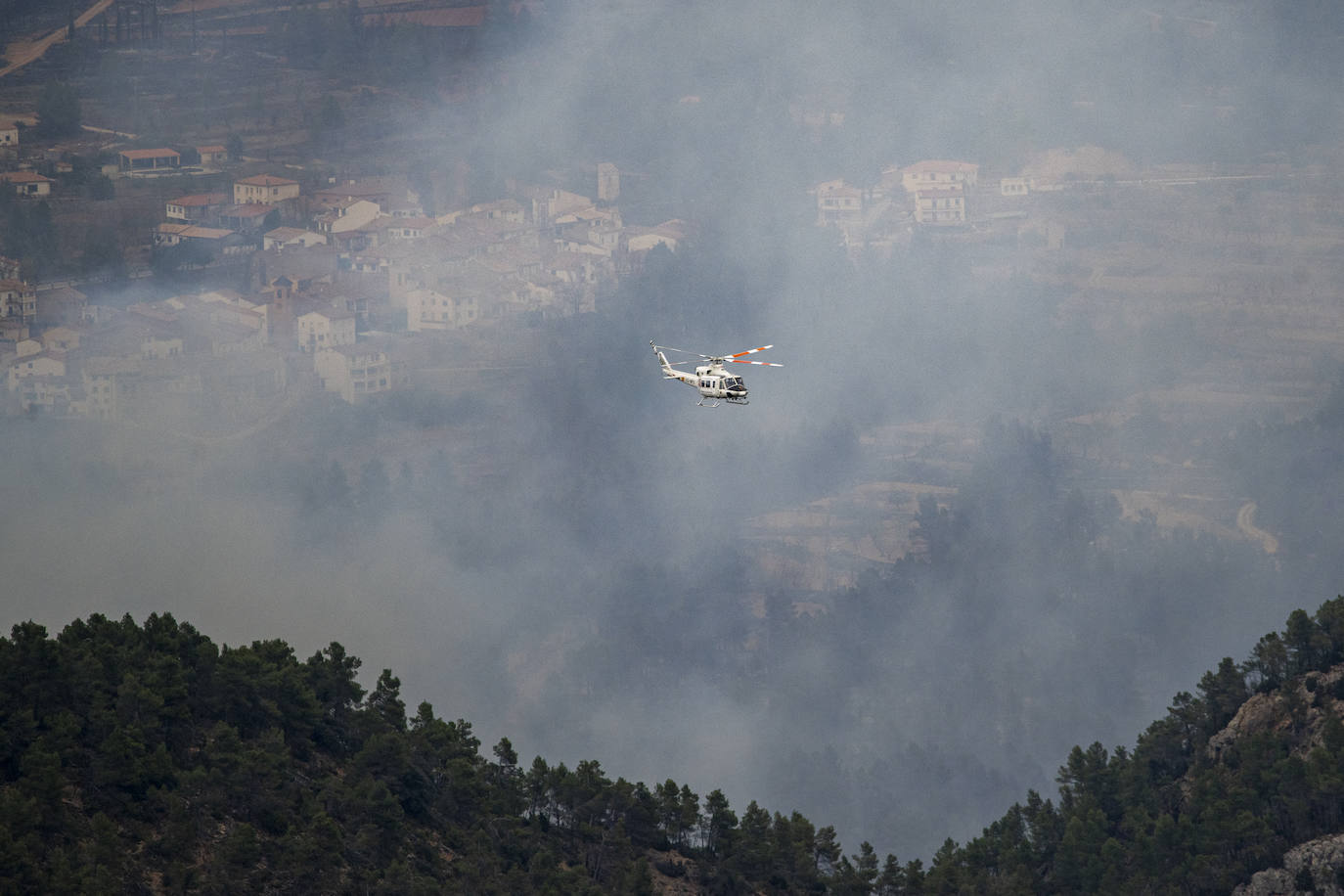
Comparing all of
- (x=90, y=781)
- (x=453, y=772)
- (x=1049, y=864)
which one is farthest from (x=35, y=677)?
(x=1049, y=864)

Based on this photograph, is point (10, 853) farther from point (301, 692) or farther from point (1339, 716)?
point (1339, 716)

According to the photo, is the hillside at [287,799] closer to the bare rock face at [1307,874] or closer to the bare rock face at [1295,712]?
the bare rock face at [1307,874]

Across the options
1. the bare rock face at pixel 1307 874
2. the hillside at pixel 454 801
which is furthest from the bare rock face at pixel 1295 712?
the bare rock face at pixel 1307 874

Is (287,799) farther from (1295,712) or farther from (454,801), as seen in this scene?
(1295,712)

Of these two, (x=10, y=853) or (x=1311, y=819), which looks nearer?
(x=10, y=853)

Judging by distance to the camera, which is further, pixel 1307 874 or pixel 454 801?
pixel 454 801

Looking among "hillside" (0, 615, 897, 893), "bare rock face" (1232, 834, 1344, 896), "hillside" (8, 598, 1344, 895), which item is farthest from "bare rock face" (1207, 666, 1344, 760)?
"hillside" (0, 615, 897, 893)

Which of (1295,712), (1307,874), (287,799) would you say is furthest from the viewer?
(1295,712)

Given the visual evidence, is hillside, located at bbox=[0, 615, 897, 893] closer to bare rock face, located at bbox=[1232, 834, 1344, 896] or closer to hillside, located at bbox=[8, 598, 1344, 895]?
hillside, located at bbox=[8, 598, 1344, 895]

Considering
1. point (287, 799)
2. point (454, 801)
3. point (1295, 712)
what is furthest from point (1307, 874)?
point (287, 799)
